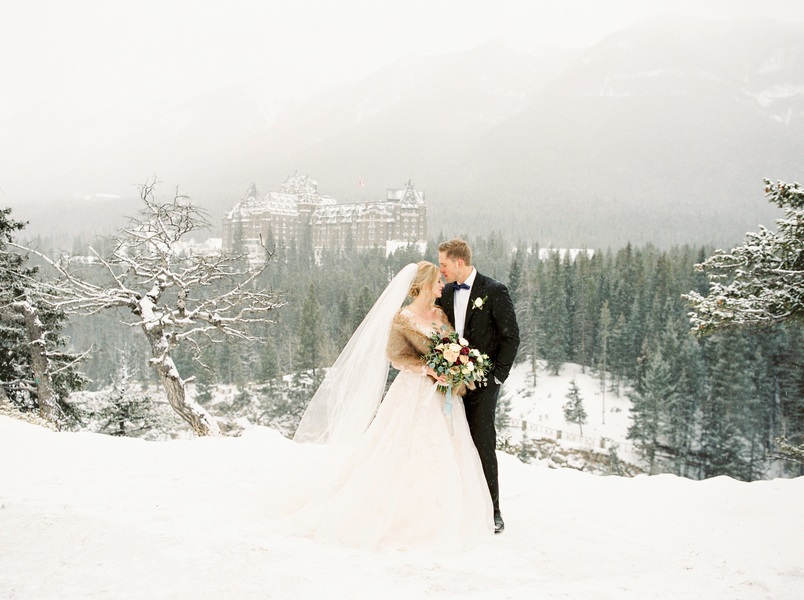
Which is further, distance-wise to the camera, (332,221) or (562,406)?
(332,221)

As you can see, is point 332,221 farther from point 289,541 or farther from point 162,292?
point 289,541

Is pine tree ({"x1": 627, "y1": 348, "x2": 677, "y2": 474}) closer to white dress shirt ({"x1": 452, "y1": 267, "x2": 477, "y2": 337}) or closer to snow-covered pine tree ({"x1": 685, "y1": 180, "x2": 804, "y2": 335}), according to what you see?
snow-covered pine tree ({"x1": 685, "y1": 180, "x2": 804, "y2": 335})

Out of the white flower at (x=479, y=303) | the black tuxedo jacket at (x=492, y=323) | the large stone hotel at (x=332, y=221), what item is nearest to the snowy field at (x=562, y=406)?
the black tuxedo jacket at (x=492, y=323)

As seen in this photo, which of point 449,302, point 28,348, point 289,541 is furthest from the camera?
Result: point 28,348

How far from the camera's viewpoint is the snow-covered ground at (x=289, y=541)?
334 cm

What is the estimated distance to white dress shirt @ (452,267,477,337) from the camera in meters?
5.05

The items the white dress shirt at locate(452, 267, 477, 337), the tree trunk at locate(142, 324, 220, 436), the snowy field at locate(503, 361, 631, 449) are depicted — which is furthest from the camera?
the snowy field at locate(503, 361, 631, 449)

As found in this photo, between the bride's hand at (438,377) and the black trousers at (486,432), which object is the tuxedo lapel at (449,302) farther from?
the black trousers at (486,432)

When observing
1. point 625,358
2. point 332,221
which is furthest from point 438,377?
point 332,221

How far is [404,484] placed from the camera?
4660 millimetres

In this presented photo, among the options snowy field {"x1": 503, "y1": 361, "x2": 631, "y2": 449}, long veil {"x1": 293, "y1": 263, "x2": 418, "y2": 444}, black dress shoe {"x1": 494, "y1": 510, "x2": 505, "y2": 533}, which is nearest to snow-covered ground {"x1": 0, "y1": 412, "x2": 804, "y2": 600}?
black dress shoe {"x1": 494, "y1": 510, "x2": 505, "y2": 533}

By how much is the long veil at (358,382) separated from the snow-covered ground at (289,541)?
369mm

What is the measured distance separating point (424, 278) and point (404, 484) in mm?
1749

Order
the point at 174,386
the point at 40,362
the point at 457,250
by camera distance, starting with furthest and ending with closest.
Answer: the point at 40,362, the point at 174,386, the point at 457,250
